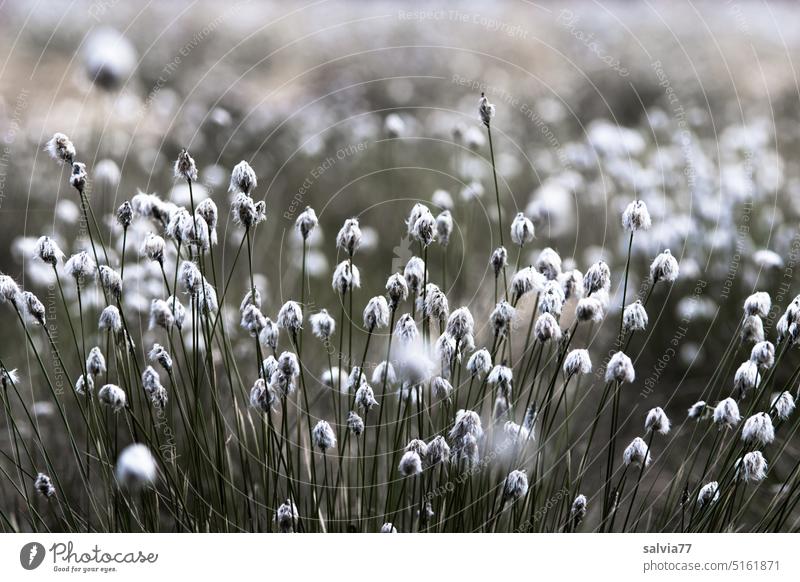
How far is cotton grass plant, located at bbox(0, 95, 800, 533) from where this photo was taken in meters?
1.07

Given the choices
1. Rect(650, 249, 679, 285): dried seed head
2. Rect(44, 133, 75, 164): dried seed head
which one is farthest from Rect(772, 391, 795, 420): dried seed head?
Rect(44, 133, 75, 164): dried seed head

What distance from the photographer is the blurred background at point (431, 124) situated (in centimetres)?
131

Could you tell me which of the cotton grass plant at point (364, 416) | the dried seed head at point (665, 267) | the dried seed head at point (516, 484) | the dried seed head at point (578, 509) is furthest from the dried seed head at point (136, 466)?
the dried seed head at point (665, 267)

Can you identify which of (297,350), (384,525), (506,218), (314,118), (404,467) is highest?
(314,118)

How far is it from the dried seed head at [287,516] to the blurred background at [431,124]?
0.44 m

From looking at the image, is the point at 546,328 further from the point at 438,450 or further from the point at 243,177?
the point at 243,177

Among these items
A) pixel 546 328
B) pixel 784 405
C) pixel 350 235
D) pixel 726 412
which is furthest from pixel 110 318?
pixel 784 405

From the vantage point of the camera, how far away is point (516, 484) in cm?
113

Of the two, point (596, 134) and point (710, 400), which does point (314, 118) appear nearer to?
point (596, 134)

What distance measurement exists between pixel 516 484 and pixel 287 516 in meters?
0.33

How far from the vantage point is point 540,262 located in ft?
A: 3.65

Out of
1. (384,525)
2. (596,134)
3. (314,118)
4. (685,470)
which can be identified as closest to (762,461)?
(685,470)

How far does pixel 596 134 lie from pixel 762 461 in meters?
0.76

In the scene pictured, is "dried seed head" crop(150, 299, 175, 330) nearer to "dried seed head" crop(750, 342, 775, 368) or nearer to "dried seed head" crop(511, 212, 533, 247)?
"dried seed head" crop(511, 212, 533, 247)
